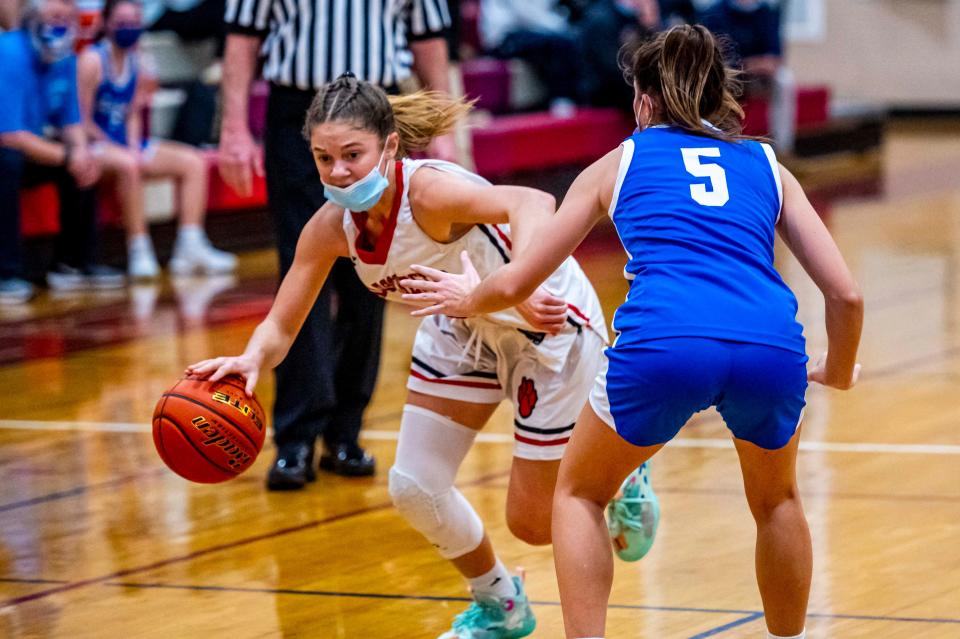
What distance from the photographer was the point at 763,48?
1380 centimetres

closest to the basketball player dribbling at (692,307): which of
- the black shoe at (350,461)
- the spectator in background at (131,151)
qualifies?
Answer: the black shoe at (350,461)

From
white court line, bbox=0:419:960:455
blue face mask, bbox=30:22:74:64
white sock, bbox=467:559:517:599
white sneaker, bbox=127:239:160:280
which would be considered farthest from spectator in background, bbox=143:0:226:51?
white sock, bbox=467:559:517:599

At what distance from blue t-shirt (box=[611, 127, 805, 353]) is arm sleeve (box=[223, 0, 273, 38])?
230 centimetres

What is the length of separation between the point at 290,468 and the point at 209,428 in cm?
150

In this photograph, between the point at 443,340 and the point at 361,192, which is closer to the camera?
the point at 361,192

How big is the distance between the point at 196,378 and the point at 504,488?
1.60 metres

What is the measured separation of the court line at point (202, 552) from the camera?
3.90 metres

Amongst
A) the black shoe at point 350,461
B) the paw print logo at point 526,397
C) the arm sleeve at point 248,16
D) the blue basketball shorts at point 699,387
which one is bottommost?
the black shoe at point 350,461

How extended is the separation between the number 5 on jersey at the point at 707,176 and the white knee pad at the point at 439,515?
40.3 inches

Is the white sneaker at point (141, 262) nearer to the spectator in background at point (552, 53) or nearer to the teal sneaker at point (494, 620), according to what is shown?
the spectator in background at point (552, 53)

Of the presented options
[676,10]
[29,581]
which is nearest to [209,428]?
[29,581]

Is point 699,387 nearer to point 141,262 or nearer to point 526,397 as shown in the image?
point 526,397

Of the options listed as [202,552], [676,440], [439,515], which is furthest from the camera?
[676,440]

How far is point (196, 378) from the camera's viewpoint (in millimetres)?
3438
